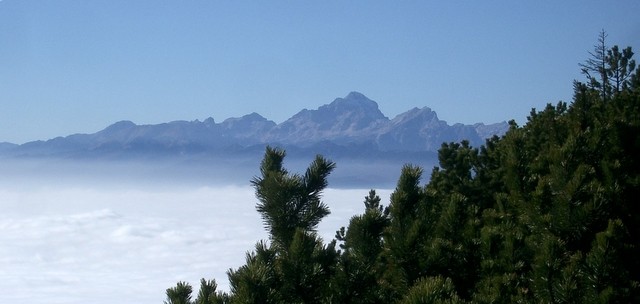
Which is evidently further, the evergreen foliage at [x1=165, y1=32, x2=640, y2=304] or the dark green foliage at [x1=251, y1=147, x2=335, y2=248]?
the dark green foliage at [x1=251, y1=147, x2=335, y2=248]

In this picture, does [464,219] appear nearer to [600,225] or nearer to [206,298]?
[600,225]

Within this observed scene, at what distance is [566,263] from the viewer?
9352 mm

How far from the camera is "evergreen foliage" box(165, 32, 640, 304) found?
7410 millimetres

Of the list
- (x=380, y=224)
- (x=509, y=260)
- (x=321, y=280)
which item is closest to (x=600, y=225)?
(x=509, y=260)

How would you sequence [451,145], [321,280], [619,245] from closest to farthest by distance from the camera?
[321,280], [619,245], [451,145]

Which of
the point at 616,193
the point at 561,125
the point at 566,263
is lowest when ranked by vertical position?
the point at 566,263

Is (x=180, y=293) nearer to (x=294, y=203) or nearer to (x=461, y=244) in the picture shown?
(x=294, y=203)

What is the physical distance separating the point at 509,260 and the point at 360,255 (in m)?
2.88

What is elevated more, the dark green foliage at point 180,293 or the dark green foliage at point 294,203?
the dark green foliage at point 294,203

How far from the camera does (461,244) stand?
9.59 m

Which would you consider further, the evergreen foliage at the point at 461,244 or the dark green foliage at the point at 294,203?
the dark green foliage at the point at 294,203

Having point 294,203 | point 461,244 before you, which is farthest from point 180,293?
point 461,244

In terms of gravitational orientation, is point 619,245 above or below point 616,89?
below

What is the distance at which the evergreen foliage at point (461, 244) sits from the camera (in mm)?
7410
